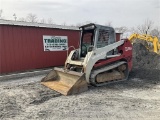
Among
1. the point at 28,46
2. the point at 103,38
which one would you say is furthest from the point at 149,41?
the point at 28,46

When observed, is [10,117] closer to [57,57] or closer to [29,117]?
[29,117]

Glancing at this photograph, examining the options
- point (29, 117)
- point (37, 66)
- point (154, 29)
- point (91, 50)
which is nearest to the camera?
point (29, 117)

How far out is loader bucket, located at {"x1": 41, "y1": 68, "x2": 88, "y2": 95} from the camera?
6.77m

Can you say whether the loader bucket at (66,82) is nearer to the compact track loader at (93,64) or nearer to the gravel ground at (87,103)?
the compact track loader at (93,64)

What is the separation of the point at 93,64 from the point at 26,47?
180 inches

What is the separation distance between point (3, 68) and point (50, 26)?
11.4 ft

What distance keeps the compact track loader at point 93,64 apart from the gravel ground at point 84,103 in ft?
1.13

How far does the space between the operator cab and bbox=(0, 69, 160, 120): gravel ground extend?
169 cm

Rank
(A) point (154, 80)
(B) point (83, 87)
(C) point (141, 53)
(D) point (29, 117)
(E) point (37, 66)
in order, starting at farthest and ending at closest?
(C) point (141, 53), (E) point (37, 66), (A) point (154, 80), (B) point (83, 87), (D) point (29, 117)

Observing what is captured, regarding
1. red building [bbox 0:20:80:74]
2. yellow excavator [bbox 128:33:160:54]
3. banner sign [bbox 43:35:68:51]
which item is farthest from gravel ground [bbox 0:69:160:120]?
yellow excavator [bbox 128:33:160:54]

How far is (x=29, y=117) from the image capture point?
15.9 feet

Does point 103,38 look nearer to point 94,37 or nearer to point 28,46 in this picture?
point 94,37

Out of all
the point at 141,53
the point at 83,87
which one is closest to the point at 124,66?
the point at 83,87

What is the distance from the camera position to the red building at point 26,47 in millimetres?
9727
